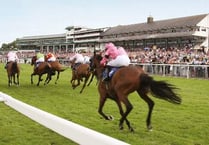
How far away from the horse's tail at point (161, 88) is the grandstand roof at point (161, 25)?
45.6m

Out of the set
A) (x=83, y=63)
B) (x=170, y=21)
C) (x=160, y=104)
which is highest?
(x=170, y=21)

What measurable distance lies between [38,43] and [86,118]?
92051 mm

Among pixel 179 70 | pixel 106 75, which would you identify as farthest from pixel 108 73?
pixel 179 70

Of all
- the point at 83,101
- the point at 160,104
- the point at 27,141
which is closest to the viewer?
the point at 27,141

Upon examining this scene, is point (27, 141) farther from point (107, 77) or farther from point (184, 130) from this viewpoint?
point (184, 130)

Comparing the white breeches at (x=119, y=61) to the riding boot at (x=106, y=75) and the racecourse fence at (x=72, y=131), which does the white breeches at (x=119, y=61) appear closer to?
the riding boot at (x=106, y=75)

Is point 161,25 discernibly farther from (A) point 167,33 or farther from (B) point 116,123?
(B) point 116,123

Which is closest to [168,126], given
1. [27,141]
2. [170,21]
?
[27,141]

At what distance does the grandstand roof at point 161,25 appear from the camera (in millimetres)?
50956

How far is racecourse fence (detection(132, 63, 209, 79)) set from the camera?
18.4 meters

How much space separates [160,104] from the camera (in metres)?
9.43

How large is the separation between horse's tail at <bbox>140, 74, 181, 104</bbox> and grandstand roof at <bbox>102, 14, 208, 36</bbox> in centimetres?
4558

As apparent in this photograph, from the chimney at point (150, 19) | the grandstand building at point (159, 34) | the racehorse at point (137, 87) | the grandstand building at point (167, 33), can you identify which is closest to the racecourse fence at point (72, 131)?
the racehorse at point (137, 87)

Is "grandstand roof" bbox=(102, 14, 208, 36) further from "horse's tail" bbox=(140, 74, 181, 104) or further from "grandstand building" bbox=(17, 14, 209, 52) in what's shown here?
"horse's tail" bbox=(140, 74, 181, 104)
